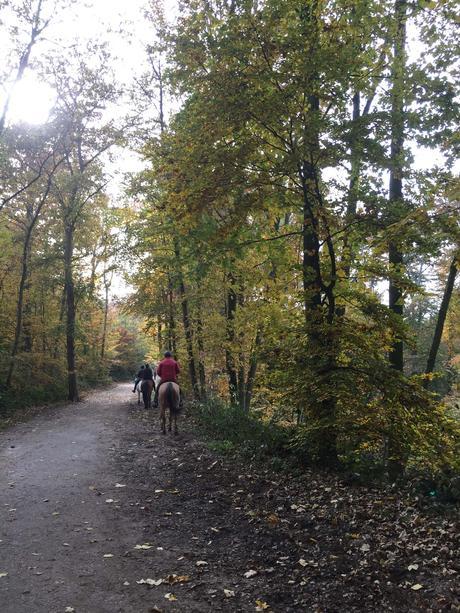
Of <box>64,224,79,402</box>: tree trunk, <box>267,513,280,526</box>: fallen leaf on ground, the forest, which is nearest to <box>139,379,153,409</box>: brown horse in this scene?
<box>64,224,79,402</box>: tree trunk

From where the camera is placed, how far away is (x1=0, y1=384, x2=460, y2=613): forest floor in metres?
4.09

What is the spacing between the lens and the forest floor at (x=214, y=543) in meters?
4.09

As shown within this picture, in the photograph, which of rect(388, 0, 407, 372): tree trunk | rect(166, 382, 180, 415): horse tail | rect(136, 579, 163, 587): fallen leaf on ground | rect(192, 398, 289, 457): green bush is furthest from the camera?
rect(166, 382, 180, 415): horse tail

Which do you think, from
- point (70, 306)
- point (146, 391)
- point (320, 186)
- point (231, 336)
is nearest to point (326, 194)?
point (320, 186)

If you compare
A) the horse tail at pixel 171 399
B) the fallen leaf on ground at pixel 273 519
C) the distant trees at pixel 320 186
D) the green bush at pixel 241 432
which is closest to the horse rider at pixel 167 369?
the horse tail at pixel 171 399

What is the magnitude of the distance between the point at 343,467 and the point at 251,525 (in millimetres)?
2091

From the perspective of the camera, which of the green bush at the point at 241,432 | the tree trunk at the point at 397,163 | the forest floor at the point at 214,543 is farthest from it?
the green bush at the point at 241,432

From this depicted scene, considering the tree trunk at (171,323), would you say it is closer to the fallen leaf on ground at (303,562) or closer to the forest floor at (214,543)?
the forest floor at (214,543)

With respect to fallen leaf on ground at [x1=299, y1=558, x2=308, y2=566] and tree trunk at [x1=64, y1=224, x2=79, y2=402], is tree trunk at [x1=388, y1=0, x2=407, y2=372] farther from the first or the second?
tree trunk at [x1=64, y1=224, x2=79, y2=402]

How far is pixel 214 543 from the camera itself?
18.0 ft

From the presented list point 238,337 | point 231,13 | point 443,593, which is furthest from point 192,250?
point 238,337

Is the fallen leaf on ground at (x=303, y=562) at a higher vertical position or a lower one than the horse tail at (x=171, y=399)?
lower

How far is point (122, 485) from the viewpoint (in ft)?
24.9

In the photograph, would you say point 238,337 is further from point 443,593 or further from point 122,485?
point 443,593
